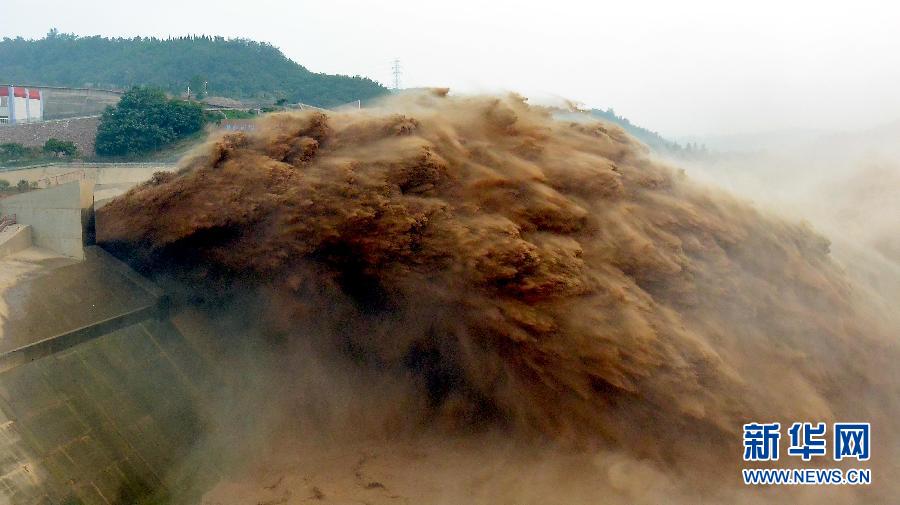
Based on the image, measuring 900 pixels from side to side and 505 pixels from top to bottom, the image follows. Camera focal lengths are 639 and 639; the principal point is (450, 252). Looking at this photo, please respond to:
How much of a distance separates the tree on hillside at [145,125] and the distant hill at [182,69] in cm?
3594

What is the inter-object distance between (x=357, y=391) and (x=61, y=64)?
11800 centimetres

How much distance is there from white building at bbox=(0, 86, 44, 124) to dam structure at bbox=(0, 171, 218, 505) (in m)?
49.1

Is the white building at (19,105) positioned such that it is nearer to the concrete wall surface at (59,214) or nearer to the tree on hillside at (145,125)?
the tree on hillside at (145,125)

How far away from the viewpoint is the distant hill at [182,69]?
264 feet

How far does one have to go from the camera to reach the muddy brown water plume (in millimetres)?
8969

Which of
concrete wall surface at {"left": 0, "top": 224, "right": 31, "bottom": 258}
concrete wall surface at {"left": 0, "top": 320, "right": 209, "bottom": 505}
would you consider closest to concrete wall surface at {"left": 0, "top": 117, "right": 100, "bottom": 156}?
concrete wall surface at {"left": 0, "top": 224, "right": 31, "bottom": 258}

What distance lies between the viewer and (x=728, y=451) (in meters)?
9.40

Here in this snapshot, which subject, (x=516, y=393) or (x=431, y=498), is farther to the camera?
(x=516, y=393)

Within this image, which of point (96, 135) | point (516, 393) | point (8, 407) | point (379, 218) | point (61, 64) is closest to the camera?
point (8, 407)

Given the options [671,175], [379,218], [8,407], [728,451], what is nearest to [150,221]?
[8,407]

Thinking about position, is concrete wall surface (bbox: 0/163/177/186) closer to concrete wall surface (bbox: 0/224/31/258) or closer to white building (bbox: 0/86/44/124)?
concrete wall surface (bbox: 0/224/31/258)

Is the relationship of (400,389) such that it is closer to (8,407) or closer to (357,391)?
(357,391)

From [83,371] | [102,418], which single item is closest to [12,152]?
[83,371]

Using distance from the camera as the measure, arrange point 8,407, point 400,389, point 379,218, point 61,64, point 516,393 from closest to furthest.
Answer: point 8,407, point 379,218, point 516,393, point 400,389, point 61,64
